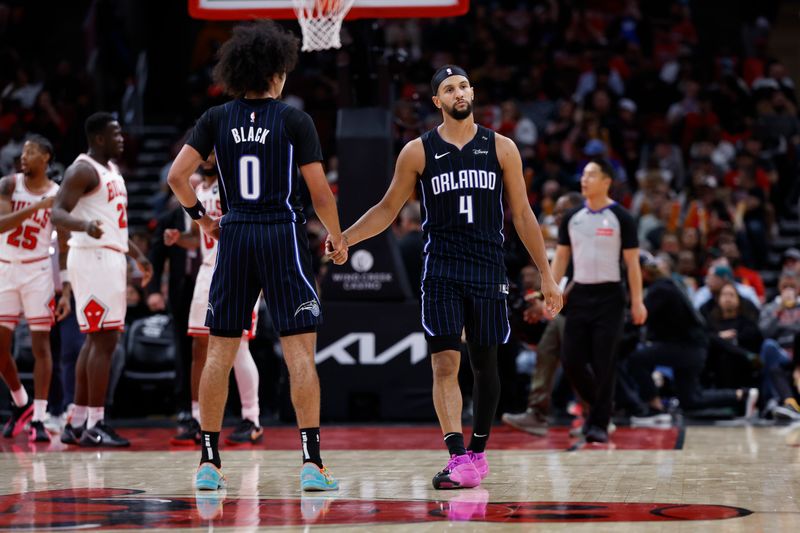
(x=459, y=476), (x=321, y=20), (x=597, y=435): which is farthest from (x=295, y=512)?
(x=321, y=20)

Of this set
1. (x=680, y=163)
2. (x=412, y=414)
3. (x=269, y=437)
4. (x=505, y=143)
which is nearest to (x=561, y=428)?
(x=412, y=414)

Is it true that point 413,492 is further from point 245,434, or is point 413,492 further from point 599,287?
point 599,287

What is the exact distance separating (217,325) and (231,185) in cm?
67

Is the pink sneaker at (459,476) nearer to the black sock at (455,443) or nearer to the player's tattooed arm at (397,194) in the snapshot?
the black sock at (455,443)

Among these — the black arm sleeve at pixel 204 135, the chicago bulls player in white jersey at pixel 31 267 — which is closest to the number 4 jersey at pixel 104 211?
the chicago bulls player in white jersey at pixel 31 267

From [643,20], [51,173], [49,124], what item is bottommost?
[51,173]

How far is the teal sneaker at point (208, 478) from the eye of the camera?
5.71 meters

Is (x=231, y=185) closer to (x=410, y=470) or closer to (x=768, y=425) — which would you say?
(x=410, y=470)

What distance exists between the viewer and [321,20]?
9203 millimetres

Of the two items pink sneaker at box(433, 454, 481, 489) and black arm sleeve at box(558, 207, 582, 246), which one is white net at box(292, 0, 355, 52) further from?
pink sneaker at box(433, 454, 481, 489)

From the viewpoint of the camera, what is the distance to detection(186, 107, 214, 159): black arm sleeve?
19.0 feet

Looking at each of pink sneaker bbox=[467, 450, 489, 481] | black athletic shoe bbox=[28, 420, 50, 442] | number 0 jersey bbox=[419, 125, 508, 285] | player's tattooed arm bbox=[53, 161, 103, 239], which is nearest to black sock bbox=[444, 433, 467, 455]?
pink sneaker bbox=[467, 450, 489, 481]

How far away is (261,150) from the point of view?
18.7 ft

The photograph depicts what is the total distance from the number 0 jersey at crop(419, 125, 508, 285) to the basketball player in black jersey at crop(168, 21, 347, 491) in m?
0.56
